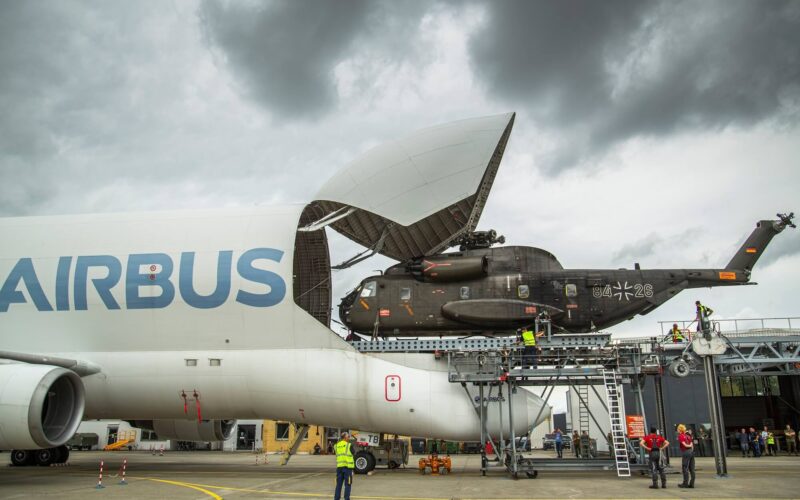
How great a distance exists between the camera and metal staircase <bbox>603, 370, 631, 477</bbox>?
16.3 m

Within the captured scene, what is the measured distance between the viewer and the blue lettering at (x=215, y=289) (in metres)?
18.4

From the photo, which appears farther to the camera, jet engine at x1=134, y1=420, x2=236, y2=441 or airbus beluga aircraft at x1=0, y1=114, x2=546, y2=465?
jet engine at x1=134, y1=420, x2=236, y2=441

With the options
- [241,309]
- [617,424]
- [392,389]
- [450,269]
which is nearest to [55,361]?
[241,309]

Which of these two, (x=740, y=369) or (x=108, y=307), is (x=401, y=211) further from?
(x=740, y=369)

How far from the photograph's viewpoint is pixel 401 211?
57.6ft

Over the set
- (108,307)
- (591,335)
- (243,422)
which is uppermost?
(108,307)

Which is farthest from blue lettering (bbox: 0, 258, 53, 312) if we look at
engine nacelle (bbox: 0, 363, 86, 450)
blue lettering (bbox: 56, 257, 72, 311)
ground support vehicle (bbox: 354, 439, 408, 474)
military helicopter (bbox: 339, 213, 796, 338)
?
ground support vehicle (bbox: 354, 439, 408, 474)

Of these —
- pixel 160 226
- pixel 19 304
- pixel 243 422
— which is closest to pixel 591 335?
pixel 160 226

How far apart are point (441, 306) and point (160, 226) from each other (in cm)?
934

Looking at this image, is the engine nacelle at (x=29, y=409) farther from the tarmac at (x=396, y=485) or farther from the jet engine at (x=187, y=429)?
the jet engine at (x=187, y=429)

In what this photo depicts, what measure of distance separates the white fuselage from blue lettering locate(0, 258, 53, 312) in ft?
0.12

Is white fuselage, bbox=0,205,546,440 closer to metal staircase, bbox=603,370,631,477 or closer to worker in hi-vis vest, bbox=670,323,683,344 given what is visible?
metal staircase, bbox=603,370,631,477

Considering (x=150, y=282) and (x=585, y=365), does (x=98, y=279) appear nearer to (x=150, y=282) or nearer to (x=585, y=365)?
(x=150, y=282)

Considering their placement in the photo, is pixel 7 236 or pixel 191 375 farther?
pixel 7 236
